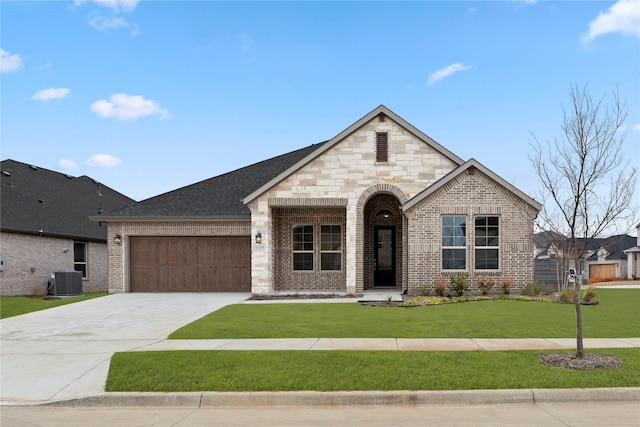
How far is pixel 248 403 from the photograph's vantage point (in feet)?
21.7

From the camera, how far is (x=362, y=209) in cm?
1866

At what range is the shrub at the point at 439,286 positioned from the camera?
16.9 meters

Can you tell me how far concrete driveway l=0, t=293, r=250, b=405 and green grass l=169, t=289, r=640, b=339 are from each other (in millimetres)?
1176

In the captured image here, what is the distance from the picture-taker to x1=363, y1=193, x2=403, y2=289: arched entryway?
797 inches

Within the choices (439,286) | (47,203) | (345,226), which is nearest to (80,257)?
(47,203)

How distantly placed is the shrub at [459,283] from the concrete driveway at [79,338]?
294 inches

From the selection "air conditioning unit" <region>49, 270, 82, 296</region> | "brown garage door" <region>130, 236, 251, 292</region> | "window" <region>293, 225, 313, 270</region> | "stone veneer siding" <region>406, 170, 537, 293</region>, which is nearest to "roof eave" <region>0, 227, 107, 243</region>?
"air conditioning unit" <region>49, 270, 82, 296</region>

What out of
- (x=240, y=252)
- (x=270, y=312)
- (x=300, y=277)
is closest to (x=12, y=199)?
(x=240, y=252)

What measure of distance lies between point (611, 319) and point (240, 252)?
13.5m

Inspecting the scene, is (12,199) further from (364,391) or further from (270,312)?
(364,391)

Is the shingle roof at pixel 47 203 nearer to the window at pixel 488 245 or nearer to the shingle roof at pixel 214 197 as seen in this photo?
the shingle roof at pixel 214 197

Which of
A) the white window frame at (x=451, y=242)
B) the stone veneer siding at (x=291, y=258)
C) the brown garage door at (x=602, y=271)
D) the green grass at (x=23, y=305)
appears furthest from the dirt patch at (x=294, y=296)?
the brown garage door at (x=602, y=271)

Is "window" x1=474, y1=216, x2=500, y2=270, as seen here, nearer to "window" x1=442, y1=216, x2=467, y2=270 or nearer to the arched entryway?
"window" x1=442, y1=216, x2=467, y2=270

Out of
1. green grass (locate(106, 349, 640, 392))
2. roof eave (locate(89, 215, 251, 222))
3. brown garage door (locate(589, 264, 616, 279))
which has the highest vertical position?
roof eave (locate(89, 215, 251, 222))
